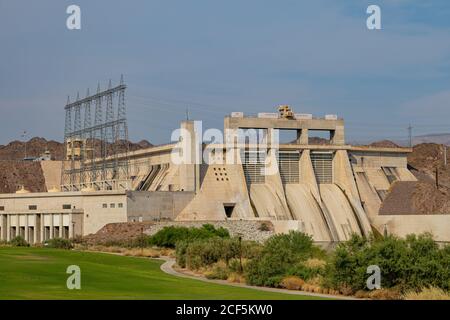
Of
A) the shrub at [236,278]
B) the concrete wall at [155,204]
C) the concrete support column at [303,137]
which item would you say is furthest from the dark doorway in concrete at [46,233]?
the shrub at [236,278]

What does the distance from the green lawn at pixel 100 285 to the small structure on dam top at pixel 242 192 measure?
35.6 meters

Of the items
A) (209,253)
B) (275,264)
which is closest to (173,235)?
(209,253)

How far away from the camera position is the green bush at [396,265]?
41.0m

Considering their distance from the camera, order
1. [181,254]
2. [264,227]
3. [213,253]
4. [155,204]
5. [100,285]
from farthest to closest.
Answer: [155,204] < [264,227] < [181,254] < [213,253] < [100,285]

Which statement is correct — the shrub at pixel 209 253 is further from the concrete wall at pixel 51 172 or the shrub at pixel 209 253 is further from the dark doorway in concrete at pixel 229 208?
the concrete wall at pixel 51 172

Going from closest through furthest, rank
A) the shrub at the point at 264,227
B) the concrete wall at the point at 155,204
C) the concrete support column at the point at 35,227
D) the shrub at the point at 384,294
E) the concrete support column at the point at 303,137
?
the shrub at the point at 384,294 → the shrub at the point at 264,227 → the concrete wall at the point at 155,204 → the concrete support column at the point at 35,227 → the concrete support column at the point at 303,137

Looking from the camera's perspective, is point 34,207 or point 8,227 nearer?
point 34,207

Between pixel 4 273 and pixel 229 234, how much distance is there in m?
42.1

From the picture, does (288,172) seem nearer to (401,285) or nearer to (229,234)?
(229,234)

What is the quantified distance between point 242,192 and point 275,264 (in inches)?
1820

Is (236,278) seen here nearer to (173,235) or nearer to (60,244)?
(173,235)

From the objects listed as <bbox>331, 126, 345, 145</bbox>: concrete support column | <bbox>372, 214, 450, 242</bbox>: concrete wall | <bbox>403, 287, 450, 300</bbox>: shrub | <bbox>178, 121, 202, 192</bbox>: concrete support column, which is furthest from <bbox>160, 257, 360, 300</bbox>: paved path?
<bbox>331, 126, 345, 145</bbox>: concrete support column

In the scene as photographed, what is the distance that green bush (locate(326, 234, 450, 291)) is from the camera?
41.0 meters

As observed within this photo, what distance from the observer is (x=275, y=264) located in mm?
46781
